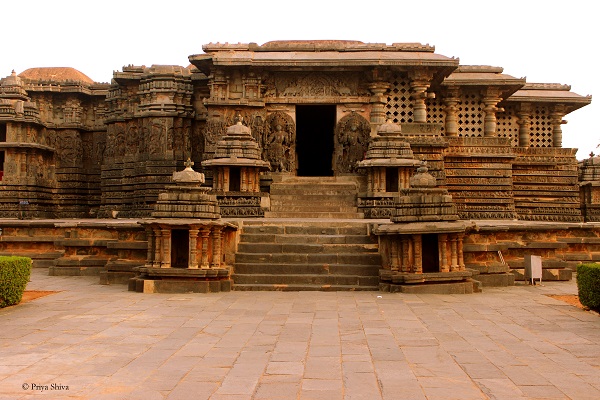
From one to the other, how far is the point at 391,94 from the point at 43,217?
16.7 metres

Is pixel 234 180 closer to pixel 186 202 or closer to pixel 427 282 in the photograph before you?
pixel 186 202

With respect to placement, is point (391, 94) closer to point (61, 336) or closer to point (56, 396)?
point (61, 336)

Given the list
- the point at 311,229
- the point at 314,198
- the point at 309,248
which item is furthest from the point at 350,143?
the point at 309,248

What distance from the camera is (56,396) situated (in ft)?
15.5

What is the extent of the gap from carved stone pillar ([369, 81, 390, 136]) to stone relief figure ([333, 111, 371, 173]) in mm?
278

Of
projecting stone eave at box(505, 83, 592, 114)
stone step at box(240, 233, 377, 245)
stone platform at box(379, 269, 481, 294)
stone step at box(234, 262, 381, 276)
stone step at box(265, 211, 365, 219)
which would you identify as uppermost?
projecting stone eave at box(505, 83, 592, 114)

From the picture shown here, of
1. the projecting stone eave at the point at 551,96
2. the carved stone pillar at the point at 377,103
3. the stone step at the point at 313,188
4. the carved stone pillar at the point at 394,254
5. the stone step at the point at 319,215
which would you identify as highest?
the projecting stone eave at the point at 551,96

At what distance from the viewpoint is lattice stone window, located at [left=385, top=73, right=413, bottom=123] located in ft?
67.8

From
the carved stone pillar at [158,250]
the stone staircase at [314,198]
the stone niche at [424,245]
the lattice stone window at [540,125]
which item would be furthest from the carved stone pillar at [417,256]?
the lattice stone window at [540,125]

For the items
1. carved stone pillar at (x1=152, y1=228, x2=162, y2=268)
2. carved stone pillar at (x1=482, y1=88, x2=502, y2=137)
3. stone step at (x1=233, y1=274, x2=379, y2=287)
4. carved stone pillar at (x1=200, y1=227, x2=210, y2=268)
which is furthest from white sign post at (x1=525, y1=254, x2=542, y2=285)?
carved stone pillar at (x1=482, y1=88, x2=502, y2=137)

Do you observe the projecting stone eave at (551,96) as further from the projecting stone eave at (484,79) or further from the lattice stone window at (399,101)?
the lattice stone window at (399,101)

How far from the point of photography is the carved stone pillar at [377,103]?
2011cm

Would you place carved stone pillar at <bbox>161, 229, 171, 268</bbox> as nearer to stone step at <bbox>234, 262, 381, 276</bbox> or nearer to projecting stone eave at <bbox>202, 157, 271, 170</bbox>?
stone step at <bbox>234, 262, 381, 276</bbox>

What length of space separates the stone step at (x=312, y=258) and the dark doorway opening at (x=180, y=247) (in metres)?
1.10
